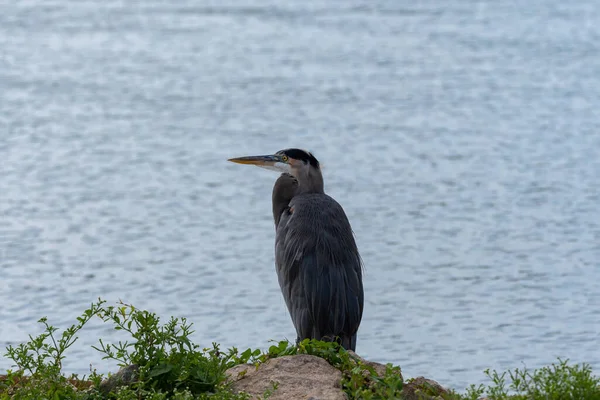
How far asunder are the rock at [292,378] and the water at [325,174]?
8.86ft

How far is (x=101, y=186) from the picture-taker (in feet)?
44.1

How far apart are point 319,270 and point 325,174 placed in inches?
289

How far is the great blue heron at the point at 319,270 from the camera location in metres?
6.43

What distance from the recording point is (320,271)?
6543 mm

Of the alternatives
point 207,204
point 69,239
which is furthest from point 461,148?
point 69,239

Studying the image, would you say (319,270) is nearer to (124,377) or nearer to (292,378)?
(292,378)

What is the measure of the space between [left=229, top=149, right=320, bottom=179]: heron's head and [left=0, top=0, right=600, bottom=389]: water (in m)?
1.63

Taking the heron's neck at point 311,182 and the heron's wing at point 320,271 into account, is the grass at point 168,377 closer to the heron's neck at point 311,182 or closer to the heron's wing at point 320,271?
the heron's wing at point 320,271

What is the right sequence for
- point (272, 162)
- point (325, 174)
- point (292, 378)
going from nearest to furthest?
point (292, 378) < point (272, 162) < point (325, 174)

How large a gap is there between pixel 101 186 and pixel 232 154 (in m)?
2.07

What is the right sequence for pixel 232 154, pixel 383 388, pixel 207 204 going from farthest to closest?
1. pixel 232 154
2. pixel 207 204
3. pixel 383 388

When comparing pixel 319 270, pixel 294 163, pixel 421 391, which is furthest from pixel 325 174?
pixel 421 391

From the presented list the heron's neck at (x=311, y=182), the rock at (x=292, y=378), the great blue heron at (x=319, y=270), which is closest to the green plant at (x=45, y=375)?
the rock at (x=292, y=378)

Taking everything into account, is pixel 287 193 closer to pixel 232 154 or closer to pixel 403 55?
pixel 232 154
